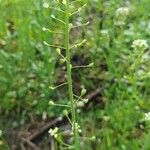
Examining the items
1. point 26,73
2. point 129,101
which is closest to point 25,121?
point 26,73

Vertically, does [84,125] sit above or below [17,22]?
below

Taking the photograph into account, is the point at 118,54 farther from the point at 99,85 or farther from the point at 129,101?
the point at 129,101

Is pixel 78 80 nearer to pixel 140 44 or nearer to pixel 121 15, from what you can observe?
pixel 121 15

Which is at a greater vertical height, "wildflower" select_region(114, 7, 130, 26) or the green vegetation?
"wildflower" select_region(114, 7, 130, 26)

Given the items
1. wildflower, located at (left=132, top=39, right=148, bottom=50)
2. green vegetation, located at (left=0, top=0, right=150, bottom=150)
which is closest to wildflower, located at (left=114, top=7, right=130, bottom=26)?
green vegetation, located at (left=0, top=0, right=150, bottom=150)

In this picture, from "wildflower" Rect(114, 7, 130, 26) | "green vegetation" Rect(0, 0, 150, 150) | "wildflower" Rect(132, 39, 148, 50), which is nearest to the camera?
"wildflower" Rect(132, 39, 148, 50)

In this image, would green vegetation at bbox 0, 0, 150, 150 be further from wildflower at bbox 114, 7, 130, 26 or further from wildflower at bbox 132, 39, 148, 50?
wildflower at bbox 132, 39, 148, 50

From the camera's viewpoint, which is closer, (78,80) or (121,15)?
(121,15)

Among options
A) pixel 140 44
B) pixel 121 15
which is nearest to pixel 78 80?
pixel 121 15
